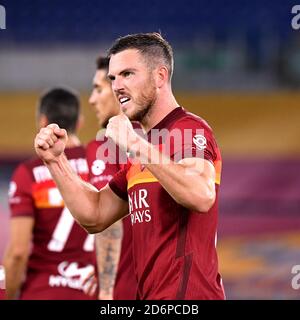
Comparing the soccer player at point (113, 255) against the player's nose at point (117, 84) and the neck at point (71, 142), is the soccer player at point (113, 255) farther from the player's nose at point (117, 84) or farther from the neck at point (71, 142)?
the player's nose at point (117, 84)

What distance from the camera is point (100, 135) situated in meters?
5.19

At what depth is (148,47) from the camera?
3717mm

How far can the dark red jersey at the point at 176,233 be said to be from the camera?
3516mm

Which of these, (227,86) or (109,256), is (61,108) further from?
(227,86)

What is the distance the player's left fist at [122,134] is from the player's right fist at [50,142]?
0.38 metres

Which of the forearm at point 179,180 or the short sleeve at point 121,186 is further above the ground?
the short sleeve at point 121,186

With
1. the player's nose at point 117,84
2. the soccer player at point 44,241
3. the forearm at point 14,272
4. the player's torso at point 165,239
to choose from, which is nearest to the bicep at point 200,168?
the player's torso at point 165,239

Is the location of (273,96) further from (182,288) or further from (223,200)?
(182,288)

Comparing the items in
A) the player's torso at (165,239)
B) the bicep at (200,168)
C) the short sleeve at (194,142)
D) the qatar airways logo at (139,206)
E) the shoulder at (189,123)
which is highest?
the shoulder at (189,123)

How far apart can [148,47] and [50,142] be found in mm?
583

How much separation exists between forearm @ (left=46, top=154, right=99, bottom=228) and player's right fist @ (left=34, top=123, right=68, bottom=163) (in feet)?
0.13

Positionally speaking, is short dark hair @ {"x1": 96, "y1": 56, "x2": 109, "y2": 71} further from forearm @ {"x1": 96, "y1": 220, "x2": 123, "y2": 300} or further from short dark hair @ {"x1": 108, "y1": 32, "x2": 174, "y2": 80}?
short dark hair @ {"x1": 108, "y1": 32, "x2": 174, "y2": 80}

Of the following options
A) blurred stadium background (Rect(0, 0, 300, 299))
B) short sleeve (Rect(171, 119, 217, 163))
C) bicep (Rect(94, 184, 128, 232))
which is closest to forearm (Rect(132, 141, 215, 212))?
short sleeve (Rect(171, 119, 217, 163))
